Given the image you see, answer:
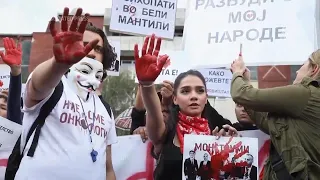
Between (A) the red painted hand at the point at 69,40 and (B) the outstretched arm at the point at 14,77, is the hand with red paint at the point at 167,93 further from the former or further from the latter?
(A) the red painted hand at the point at 69,40

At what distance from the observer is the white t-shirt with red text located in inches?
71.1

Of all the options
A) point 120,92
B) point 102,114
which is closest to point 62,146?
point 102,114

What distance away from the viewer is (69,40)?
5.05 feet

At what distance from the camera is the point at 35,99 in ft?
5.73

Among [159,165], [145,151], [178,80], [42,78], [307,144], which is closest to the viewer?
[42,78]

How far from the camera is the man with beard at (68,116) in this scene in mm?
1551

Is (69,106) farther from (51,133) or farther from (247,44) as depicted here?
(247,44)

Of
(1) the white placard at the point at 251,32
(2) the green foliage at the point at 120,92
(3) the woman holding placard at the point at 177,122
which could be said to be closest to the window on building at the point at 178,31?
(2) the green foliage at the point at 120,92

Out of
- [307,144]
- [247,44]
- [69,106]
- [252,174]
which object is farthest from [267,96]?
[247,44]

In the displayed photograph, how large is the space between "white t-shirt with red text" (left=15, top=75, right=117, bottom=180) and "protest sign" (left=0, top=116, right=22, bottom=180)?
82 centimetres

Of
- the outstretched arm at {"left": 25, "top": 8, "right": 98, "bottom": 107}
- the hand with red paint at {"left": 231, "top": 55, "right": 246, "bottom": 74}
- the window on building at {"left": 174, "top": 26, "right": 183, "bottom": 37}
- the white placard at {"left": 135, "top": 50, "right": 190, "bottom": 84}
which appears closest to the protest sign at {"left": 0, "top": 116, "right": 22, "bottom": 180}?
the outstretched arm at {"left": 25, "top": 8, "right": 98, "bottom": 107}

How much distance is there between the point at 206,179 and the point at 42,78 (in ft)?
4.09

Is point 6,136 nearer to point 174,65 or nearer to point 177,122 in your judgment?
point 177,122

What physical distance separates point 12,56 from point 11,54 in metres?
0.01
